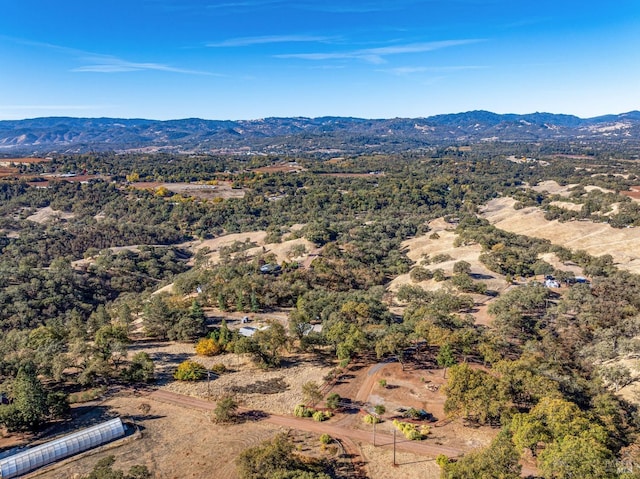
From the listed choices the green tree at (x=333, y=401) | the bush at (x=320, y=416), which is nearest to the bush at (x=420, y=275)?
the green tree at (x=333, y=401)

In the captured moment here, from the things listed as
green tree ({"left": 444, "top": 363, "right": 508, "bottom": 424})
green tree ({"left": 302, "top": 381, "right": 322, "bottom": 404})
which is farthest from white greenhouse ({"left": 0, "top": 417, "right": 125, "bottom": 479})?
green tree ({"left": 444, "top": 363, "right": 508, "bottom": 424})

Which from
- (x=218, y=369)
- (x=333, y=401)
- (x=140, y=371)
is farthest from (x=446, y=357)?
(x=140, y=371)

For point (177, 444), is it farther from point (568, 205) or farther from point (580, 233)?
point (568, 205)

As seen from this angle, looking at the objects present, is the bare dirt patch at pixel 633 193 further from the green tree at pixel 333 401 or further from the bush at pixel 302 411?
the bush at pixel 302 411

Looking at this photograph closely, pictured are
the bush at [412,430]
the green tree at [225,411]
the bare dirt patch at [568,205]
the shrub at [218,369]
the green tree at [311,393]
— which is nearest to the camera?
the bush at [412,430]

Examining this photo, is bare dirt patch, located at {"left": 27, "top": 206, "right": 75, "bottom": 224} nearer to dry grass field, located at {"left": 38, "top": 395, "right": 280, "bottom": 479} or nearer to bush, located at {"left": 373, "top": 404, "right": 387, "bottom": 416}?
dry grass field, located at {"left": 38, "top": 395, "right": 280, "bottom": 479}

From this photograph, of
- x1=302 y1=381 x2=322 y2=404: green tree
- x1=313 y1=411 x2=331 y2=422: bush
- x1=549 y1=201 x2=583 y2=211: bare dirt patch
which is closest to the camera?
x1=313 y1=411 x2=331 y2=422: bush
